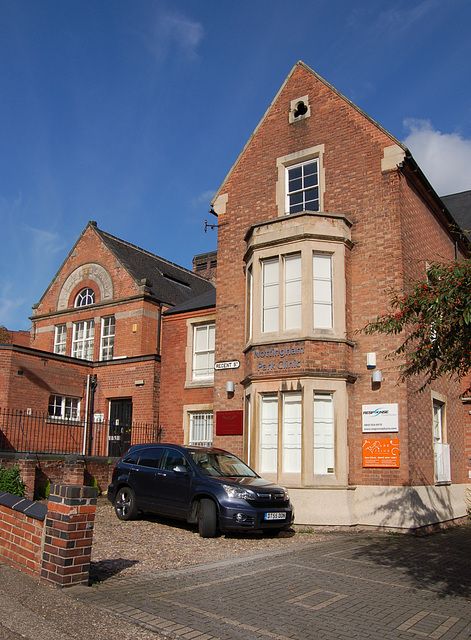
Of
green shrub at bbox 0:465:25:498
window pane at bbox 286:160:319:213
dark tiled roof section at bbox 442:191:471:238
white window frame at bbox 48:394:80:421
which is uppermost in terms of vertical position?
dark tiled roof section at bbox 442:191:471:238

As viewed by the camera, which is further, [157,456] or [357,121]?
[357,121]

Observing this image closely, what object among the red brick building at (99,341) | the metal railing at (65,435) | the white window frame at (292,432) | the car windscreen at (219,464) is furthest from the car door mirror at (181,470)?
the red brick building at (99,341)

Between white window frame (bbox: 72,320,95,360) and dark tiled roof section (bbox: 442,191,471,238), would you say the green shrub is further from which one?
dark tiled roof section (bbox: 442,191,471,238)

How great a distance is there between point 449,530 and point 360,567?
6446 millimetres

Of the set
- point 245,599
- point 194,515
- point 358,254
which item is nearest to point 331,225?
point 358,254

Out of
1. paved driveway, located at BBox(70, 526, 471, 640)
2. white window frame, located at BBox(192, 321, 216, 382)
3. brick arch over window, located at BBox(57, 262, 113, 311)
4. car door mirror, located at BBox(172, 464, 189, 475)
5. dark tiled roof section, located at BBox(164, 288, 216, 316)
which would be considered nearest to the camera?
paved driveway, located at BBox(70, 526, 471, 640)

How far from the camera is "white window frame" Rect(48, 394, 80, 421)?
66.4ft

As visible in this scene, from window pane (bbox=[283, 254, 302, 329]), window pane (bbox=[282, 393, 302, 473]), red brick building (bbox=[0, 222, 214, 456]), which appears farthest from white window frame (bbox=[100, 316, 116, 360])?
window pane (bbox=[282, 393, 302, 473])

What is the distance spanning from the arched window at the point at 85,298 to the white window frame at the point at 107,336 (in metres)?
1.52

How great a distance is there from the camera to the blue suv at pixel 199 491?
10328mm

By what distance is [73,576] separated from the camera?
623cm

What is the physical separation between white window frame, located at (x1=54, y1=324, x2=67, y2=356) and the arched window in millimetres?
1210

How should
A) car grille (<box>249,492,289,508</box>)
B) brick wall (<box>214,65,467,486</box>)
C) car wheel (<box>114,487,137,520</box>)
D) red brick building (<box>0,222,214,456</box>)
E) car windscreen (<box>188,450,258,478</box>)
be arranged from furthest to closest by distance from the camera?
red brick building (<box>0,222,214,456</box>)
brick wall (<box>214,65,467,486</box>)
car wheel (<box>114,487,137,520</box>)
car windscreen (<box>188,450,258,478</box>)
car grille (<box>249,492,289,508</box>)

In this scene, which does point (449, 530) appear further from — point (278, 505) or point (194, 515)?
point (194, 515)
